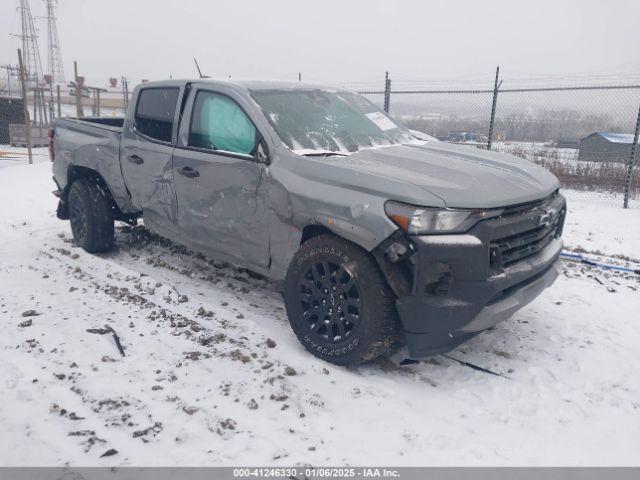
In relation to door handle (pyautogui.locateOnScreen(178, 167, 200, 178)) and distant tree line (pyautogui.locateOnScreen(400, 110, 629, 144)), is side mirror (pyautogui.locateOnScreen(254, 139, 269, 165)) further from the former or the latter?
distant tree line (pyautogui.locateOnScreen(400, 110, 629, 144))

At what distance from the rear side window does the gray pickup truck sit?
2cm

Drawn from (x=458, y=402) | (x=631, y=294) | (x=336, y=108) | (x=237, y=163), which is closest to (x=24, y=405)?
(x=237, y=163)

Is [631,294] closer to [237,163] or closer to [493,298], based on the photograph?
[493,298]

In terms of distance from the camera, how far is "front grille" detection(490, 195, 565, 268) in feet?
9.80

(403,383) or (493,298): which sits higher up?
(493,298)

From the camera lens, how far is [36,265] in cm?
514

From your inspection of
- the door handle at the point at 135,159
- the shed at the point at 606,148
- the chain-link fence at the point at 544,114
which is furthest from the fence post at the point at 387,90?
the door handle at the point at 135,159

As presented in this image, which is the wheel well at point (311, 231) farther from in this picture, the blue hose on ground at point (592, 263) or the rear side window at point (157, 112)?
the blue hose on ground at point (592, 263)

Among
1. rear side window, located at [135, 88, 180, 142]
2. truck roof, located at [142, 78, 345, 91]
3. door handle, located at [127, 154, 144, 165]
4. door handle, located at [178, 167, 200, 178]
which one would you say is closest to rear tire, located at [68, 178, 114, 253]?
door handle, located at [127, 154, 144, 165]

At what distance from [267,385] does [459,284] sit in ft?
4.34

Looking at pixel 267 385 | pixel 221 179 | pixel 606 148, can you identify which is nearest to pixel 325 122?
pixel 221 179

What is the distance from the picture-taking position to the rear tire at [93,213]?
17.4ft

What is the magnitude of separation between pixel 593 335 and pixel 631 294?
1116 millimetres

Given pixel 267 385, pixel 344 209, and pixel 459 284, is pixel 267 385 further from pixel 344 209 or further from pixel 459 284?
pixel 459 284
